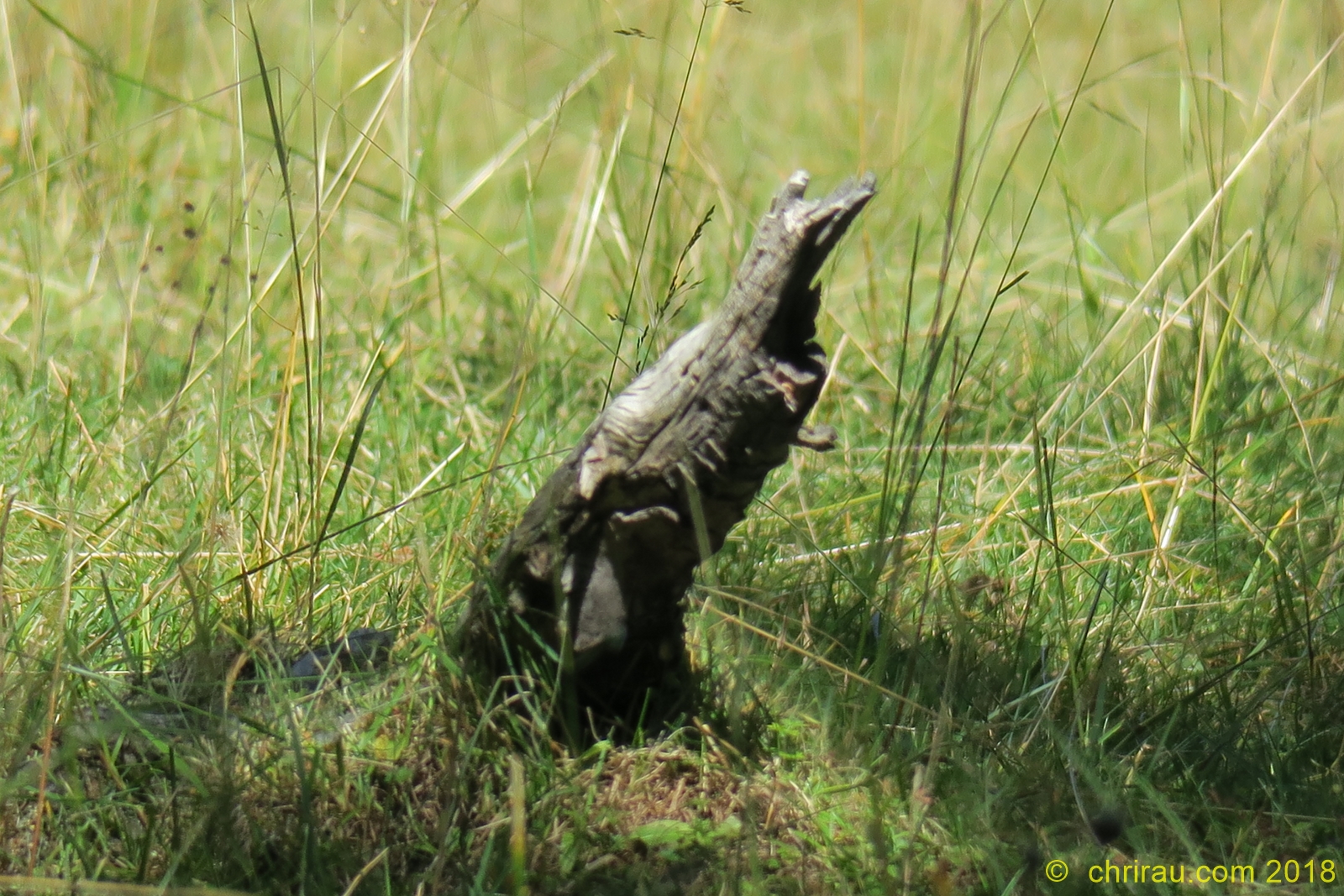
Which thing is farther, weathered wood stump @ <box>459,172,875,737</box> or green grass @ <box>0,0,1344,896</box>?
green grass @ <box>0,0,1344,896</box>

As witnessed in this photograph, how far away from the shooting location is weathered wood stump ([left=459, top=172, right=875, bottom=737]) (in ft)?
4.73

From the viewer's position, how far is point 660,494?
5.11 ft

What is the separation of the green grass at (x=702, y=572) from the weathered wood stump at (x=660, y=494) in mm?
91

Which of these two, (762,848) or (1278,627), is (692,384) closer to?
(762,848)

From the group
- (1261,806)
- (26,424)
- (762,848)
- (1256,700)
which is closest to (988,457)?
(1256,700)

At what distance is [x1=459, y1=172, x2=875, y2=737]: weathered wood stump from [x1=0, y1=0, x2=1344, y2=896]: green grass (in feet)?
0.30

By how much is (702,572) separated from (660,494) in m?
0.59

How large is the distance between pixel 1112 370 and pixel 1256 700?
4.23 feet

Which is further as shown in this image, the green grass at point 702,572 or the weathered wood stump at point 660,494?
the green grass at point 702,572

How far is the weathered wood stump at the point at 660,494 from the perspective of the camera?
1.44 metres

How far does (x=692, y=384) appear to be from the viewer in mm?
1513

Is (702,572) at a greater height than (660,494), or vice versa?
(660,494)

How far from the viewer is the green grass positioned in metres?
1.56

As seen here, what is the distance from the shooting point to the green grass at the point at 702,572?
1.56 meters
